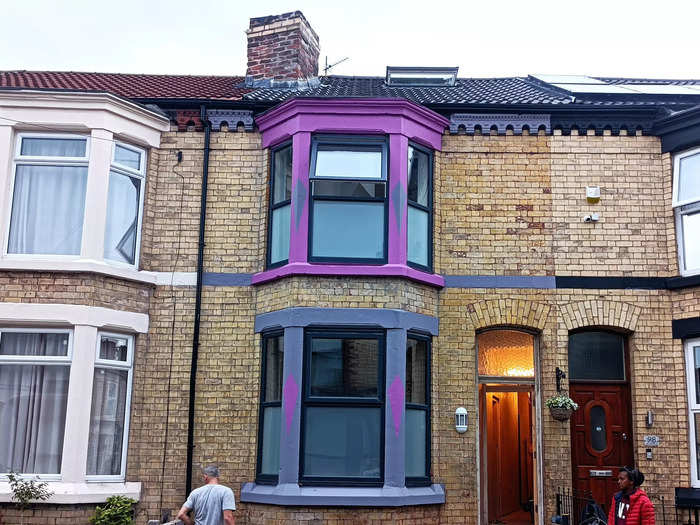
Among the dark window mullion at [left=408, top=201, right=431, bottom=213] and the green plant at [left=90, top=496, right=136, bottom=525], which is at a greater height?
the dark window mullion at [left=408, top=201, right=431, bottom=213]

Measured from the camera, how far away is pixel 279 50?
15.0m

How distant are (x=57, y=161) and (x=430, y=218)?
5.42m

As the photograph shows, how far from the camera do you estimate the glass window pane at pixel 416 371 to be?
11773 millimetres

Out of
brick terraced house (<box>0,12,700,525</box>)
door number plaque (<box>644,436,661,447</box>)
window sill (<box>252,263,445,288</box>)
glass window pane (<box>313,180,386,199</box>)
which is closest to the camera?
brick terraced house (<box>0,12,700,525</box>)

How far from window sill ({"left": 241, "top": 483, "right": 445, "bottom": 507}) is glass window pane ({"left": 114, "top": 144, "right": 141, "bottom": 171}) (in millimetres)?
5091

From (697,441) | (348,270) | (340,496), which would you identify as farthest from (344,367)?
(697,441)

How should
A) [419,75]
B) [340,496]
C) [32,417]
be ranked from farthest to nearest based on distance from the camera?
[419,75], [32,417], [340,496]

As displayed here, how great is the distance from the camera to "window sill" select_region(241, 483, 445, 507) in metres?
11.0

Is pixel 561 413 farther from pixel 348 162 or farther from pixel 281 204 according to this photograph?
pixel 281 204

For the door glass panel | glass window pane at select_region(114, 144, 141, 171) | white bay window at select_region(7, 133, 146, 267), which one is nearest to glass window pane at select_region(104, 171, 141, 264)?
white bay window at select_region(7, 133, 146, 267)

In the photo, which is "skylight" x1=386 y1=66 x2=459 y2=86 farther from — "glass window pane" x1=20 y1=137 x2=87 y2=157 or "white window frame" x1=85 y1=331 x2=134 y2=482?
"white window frame" x1=85 y1=331 x2=134 y2=482

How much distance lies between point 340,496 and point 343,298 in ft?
8.62

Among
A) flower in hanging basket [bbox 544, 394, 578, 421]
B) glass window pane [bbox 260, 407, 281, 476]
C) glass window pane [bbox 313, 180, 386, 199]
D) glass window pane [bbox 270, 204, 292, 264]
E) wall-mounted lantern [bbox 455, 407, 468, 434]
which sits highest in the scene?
glass window pane [bbox 313, 180, 386, 199]

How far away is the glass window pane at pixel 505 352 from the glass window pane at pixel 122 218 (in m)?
5.33
